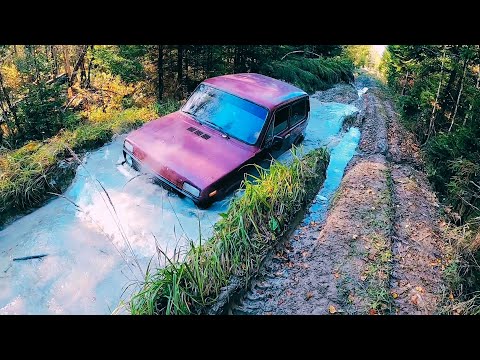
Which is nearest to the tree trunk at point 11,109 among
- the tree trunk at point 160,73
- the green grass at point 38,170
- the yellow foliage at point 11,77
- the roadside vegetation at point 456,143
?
the yellow foliage at point 11,77

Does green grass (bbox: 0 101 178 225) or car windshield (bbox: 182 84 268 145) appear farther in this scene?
car windshield (bbox: 182 84 268 145)

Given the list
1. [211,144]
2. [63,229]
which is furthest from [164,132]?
[63,229]

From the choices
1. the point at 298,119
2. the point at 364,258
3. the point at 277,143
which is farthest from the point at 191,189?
the point at 298,119

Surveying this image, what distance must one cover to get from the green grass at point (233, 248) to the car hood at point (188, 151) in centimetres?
51

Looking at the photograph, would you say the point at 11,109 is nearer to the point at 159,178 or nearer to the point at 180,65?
the point at 180,65

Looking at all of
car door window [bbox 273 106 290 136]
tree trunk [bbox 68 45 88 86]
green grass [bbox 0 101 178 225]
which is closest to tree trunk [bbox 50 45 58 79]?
tree trunk [bbox 68 45 88 86]

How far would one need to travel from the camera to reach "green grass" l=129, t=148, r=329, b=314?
3354 mm

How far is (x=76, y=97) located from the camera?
1119 cm

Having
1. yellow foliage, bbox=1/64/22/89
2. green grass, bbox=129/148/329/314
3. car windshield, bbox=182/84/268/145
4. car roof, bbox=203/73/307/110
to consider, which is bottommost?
green grass, bbox=129/148/329/314

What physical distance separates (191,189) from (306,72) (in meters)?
11.4

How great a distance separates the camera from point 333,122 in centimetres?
1018

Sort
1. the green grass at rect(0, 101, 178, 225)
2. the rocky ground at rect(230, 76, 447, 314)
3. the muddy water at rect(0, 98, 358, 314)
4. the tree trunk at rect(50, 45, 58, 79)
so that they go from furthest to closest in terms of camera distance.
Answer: the tree trunk at rect(50, 45, 58, 79), the green grass at rect(0, 101, 178, 225), the rocky ground at rect(230, 76, 447, 314), the muddy water at rect(0, 98, 358, 314)

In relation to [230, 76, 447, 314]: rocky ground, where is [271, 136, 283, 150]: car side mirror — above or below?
above

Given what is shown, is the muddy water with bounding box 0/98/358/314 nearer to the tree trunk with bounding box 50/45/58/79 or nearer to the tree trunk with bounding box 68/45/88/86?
the tree trunk with bounding box 50/45/58/79
